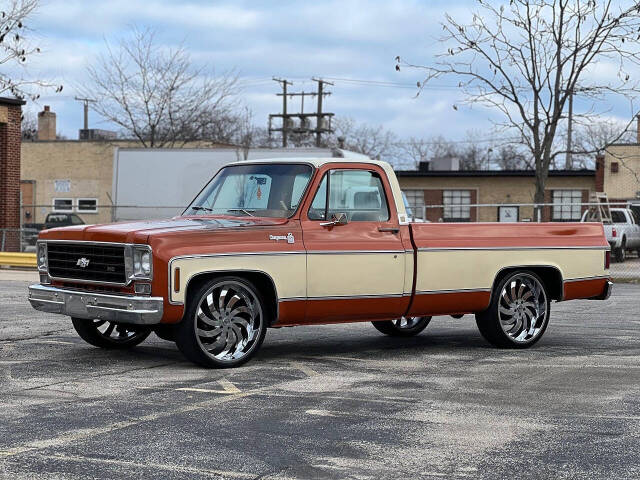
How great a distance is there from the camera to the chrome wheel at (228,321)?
9008 millimetres

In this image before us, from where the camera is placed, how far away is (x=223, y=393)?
793 cm

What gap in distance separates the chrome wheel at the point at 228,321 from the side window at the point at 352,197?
1.08 meters

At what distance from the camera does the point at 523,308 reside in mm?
11047

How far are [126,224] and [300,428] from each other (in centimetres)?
347

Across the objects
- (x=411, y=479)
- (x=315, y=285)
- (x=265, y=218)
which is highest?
(x=265, y=218)

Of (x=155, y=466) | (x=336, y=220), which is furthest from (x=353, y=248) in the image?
(x=155, y=466)

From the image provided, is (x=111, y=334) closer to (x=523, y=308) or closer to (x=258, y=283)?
(x=258, y=283)

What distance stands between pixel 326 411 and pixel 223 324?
2081mm

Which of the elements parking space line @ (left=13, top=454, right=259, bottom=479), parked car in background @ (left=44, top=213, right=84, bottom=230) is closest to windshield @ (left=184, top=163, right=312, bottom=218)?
parking space line @ (left=13, top=454, right=259, bottom=479)

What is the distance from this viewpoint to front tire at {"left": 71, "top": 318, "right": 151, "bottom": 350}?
402 inches

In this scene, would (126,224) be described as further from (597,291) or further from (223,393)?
(597,291)

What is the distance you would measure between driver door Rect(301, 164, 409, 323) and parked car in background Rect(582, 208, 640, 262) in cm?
2107

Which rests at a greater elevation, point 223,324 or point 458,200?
point 458,200

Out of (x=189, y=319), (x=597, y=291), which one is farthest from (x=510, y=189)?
(x=189, y=319)
